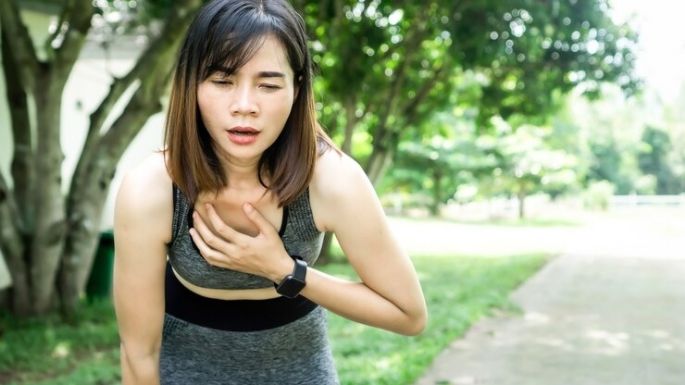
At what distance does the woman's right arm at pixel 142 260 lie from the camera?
5.83ft

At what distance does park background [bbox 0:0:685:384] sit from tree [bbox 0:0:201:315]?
0.6 inches

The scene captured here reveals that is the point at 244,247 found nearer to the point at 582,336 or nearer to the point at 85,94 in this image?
the point at 582,336

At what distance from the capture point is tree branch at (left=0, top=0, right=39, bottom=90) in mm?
7391

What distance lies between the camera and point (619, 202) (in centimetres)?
5291

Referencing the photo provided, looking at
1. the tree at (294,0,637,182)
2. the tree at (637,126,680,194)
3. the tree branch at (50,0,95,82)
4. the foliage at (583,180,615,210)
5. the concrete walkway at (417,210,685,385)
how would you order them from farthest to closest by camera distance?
the tree at (637,126,680,194)
the foliage at (583,180,615,210)
the tree at (294,0,637,182)
the tree branch at (50,0,95,82)
the concrete walkway at (417,210,685,385)

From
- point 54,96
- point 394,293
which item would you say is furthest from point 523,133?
point 394,293

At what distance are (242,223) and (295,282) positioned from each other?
0.19 metres

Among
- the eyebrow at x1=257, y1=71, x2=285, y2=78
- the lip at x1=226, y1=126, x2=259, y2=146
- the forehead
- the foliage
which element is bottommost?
the foliage

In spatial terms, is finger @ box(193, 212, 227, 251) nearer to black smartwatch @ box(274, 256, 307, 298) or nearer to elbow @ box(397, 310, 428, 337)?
black smartwatch @ box(274, 256, 307, 298)

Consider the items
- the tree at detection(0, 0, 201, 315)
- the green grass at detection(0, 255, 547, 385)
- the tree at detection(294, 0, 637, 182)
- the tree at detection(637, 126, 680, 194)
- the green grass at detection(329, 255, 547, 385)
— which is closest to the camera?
the green grass at detection(0, 255, 547, 385)

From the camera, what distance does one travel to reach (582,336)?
25.9 feet

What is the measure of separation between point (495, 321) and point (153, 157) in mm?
7255

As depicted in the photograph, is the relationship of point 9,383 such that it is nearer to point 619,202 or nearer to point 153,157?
point 153,157

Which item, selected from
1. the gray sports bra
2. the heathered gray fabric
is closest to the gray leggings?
the heathered gray fabric
